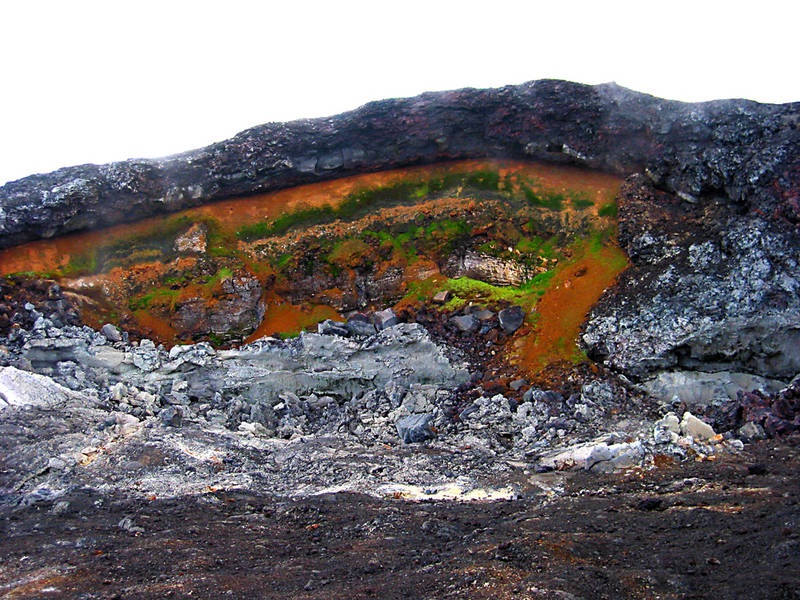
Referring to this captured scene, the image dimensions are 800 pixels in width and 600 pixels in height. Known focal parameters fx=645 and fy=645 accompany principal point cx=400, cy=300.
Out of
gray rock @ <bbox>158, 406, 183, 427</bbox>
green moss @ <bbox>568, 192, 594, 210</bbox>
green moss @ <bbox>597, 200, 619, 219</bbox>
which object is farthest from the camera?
green moss @ <bbox>568, 192, 594, 210</bbox>

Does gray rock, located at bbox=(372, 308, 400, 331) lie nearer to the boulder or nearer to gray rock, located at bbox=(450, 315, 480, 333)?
gray rock, located at bbox=(450, 315, 480, 333)

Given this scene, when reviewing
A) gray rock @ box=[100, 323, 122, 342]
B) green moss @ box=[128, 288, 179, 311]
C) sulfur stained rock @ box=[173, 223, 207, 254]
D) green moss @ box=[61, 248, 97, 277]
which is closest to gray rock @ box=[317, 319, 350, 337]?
green moss @ box=[128, 288, 179, 311]

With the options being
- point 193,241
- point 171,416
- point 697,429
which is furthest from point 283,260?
point 697,429

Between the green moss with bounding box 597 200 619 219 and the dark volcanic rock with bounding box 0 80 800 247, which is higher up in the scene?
the dark volcanic rock with bounding box 0 80 800 247

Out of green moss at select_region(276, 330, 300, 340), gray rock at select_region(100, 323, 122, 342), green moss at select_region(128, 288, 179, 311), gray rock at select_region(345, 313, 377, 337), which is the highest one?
green moss at select_region(128, 288, 179, 311)

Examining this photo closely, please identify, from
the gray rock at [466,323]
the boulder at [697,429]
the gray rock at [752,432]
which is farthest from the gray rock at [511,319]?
the gray rock at [752,432]

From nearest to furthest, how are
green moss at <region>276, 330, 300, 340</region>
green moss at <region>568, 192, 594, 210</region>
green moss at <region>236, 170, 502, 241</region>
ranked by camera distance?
green moss at <region>276, 330, 300, 340</region> → green moss at <region>568, 192, 594, 210</region> → green moss at <region>236, 170, 502, 241</region>

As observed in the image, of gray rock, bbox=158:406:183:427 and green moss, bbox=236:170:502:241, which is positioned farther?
green moss, bbox=236:170:502:241

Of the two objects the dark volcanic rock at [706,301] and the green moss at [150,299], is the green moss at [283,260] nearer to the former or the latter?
the green moss at [150,299]

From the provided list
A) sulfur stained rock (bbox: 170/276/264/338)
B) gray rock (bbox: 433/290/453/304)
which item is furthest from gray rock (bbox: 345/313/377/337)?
sulfur stained rock (bbox: 170/276/264/338)
